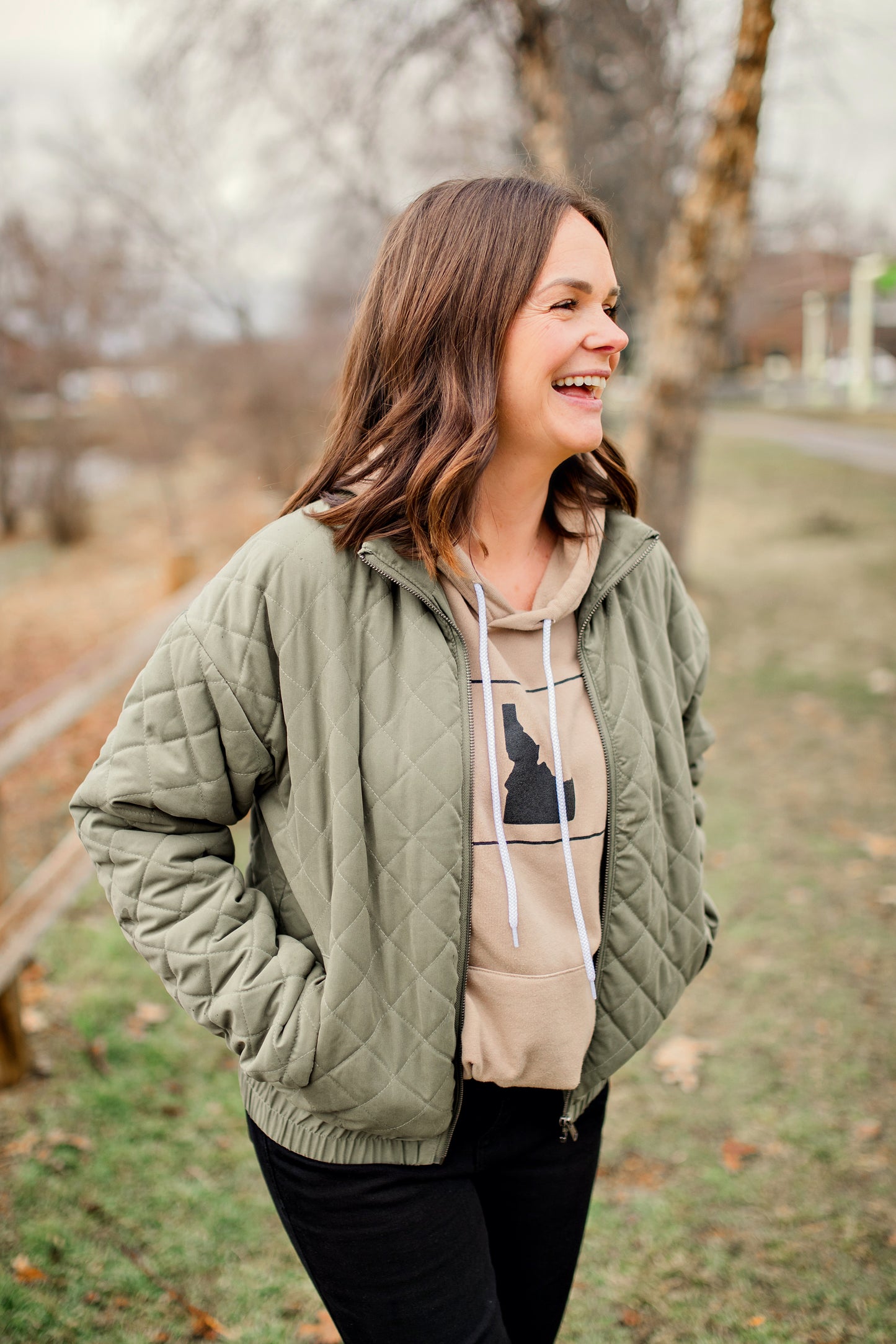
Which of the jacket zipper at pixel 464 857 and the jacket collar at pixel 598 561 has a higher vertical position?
the jacket collar at pixel 598 561

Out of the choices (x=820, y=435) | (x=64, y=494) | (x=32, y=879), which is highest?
(x=32, y=879)

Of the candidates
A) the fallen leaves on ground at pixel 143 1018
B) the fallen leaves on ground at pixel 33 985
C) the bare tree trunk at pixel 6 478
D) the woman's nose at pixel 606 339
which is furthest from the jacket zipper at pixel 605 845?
the bare tree trunk at pixel 6 478

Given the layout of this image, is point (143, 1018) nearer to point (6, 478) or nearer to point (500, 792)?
point (500, 792)

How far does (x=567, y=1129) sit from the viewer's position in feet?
5.74

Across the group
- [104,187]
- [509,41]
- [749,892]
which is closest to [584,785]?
[749,892]

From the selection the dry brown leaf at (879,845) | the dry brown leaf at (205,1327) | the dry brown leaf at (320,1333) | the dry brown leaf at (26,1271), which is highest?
the dry brown leaf at (26,1271)

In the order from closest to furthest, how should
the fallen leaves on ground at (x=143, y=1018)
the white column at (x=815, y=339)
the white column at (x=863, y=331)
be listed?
the fallen leaves on ground at (x=143, y=1018) < the white column at (x=863, y=331) < the white column at (x=815, y=339)

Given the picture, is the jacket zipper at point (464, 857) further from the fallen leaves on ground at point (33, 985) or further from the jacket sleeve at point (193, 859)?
the fallen leaves on ground at point (33, 985)

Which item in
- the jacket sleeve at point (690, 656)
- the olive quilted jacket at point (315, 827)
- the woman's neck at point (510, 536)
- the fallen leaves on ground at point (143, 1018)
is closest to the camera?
the olive quilted jacket at point (315, 827)

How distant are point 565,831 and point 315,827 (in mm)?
398

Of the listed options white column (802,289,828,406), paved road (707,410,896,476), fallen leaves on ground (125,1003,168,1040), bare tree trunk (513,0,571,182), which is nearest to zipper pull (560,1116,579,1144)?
fallen leaves on ground (125,1003,168,1040)

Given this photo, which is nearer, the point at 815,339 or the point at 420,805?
the point at 420,805

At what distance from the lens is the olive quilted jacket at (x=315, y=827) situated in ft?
5.02

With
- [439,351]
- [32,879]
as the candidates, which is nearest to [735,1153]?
[32,879]
